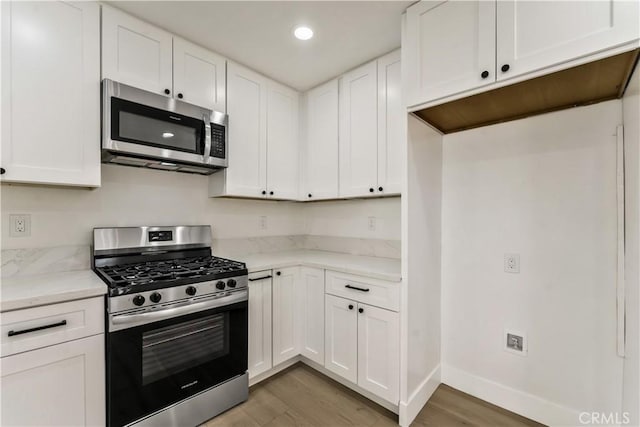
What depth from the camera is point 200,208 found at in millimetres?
2410

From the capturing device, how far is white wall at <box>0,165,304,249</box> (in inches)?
66.5

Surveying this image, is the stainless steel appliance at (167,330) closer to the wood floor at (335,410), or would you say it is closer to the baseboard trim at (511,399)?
the wood floor at (335,410)

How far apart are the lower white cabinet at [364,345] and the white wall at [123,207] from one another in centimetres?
115

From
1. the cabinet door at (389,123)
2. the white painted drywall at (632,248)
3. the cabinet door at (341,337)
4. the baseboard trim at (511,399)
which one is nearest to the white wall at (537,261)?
the baseboard trim at (511,399)

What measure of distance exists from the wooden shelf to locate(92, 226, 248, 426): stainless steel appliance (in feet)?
5.56

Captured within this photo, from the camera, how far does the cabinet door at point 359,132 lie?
88.4 inches

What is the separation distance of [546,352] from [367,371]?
1084mm

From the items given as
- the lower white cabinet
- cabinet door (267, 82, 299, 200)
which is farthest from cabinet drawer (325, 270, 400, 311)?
cabinet door (267, 82, 299, 200)

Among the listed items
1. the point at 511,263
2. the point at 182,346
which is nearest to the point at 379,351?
the point at 511,263

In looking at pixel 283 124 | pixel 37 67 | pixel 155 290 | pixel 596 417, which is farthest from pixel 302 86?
pixel 596 417

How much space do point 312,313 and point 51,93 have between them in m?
2.10

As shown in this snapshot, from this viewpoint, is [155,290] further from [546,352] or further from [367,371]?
[546,352]

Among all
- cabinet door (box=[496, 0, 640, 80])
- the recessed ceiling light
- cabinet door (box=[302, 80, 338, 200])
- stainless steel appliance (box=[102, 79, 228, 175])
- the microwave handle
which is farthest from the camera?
cabinet door (box=[302, 80, 338, 200])

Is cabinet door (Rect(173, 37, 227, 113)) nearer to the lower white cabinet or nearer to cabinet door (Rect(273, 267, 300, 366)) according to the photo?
cabinet door (Rect(273, 267, 300, 366))
